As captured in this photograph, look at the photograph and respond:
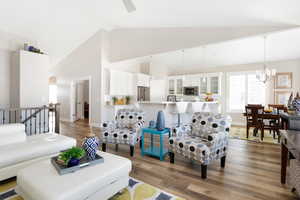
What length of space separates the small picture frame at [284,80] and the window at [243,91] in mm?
446

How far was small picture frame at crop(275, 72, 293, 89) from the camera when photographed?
5422 millimetres

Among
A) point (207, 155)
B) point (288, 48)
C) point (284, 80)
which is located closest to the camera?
point (207, 155)

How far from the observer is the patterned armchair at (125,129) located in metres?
3.01

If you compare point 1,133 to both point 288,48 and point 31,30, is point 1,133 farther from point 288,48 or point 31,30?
point 288,48

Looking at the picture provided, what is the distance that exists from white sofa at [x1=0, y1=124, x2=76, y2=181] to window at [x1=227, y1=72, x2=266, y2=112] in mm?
6142

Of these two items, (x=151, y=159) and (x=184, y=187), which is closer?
(x=184, y=187)

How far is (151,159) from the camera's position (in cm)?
283

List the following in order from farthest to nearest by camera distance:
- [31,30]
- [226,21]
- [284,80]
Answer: [284,80]
[31,30]
[226,21]

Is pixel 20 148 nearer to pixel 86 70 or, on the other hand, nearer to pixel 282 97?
pixel 86 70

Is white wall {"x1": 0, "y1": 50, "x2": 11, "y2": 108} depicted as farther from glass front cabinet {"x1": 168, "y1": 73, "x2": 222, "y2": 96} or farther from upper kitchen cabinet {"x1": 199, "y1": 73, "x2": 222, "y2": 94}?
upper kitchen cabinet {"x1": 199, "y1": 73, "x2": 222, "y2": 94}

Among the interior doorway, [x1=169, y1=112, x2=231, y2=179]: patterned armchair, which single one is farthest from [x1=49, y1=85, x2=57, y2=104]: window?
[x1=169, y1=112, x2=231, y2=179]: patterned armchair

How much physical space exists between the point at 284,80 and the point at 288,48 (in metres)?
1.31

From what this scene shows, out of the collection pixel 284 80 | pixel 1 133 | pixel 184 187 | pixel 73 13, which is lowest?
pixel 184 187

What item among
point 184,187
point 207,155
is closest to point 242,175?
point 207,155
